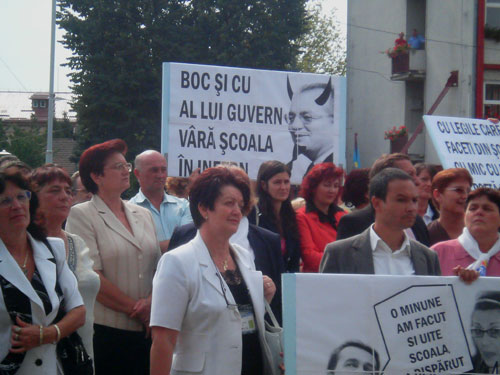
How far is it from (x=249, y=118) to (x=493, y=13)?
17.5 meters

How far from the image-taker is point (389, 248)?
439 centimetres

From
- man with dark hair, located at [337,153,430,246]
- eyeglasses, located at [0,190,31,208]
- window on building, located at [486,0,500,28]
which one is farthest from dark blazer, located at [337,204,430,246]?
window on building, located at [486,0,500,28]

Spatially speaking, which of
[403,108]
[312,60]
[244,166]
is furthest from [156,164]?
[312,60]

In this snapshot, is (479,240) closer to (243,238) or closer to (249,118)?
(243,238)

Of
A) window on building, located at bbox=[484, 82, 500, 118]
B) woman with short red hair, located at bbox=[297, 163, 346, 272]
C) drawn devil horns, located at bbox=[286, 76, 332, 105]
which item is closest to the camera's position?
woman with short red hair, located at bbox=[297, 163, 346, 272]

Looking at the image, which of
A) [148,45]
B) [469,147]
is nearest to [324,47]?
[148,45]

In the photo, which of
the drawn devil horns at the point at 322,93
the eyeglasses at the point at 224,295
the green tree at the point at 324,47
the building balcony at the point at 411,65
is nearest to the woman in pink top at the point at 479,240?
the eyeglasses at the point at 224,295

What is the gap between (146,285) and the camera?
521cm

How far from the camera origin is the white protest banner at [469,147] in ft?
24.0

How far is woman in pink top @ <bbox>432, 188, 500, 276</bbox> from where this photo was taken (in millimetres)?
4855

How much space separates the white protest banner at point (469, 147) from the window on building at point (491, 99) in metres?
15.1

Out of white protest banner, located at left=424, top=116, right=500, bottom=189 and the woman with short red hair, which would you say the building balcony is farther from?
the woman with short red hair

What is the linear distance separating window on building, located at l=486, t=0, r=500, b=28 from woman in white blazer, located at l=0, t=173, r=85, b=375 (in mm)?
20670

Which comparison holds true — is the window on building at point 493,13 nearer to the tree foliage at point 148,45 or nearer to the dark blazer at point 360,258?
the tree foliage at point 148,45
